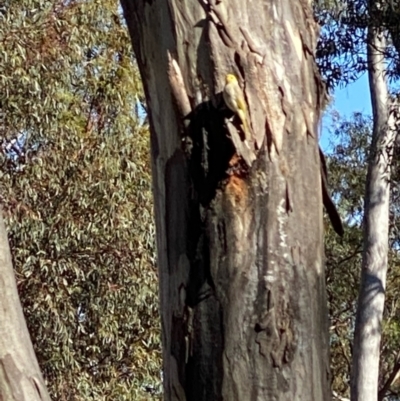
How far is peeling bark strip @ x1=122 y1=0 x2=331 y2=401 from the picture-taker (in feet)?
4.41

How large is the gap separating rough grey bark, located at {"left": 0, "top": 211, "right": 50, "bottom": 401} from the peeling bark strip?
49 cm

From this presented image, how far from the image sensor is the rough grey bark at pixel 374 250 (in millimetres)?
8336

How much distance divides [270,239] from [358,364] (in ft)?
24.0

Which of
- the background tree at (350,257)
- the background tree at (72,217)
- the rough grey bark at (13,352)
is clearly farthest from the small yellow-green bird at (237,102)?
the background tree at (350,257)

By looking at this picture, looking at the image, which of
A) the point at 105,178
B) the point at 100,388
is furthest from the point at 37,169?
the point at 100,388

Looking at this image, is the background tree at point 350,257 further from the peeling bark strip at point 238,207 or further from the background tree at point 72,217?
the peeling bark strip at point 238,207

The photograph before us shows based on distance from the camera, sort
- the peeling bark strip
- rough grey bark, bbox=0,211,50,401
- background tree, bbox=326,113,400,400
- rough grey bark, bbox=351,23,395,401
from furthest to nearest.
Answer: background tree, bbox=326,113,400,400
rough grey bark, bbox=351,23,395,401
rough grey bark, bbox=0,211,50,401
the peeling bark strip

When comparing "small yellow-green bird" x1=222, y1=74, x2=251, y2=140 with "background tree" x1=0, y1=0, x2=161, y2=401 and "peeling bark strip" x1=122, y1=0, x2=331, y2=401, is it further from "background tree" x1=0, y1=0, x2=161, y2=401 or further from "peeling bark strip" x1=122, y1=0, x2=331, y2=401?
"background tree" x1=0, y1=0, x2=161, y2=401

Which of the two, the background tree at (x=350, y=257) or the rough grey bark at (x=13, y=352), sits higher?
the background tree at (x=350, y=257)

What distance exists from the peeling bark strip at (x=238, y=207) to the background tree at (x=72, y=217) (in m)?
5.49

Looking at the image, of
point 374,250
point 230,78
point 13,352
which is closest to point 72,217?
point 374,250

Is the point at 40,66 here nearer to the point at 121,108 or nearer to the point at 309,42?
the point at 121,108

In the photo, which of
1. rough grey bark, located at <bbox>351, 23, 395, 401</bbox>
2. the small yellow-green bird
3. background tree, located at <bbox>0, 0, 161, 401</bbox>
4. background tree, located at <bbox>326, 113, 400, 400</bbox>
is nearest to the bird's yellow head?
the small yellow-green bird

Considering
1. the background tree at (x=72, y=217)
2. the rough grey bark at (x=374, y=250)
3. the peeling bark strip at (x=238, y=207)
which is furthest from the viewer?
the rough grey bark at (x=374, y=250)
